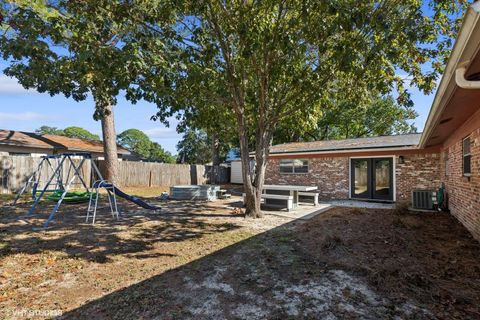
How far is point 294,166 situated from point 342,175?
2.84 m

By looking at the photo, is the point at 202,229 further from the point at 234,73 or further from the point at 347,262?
the point at 234,73

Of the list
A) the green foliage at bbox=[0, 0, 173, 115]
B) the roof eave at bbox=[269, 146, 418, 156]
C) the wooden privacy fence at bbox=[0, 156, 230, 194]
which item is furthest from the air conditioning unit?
the wooden privacy fence at bbox=[0, 156, 230, 194]

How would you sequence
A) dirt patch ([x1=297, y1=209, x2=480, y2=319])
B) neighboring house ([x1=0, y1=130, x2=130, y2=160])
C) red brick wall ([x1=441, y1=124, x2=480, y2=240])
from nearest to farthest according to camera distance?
dirt patch ([x1=297, y1=209, x2=480, y2=319])
red brick wall ([x1=441, y1=124, x2=480, y2=240])
neighboring house ([x1=0, y1=130, x2=130, y2=160])

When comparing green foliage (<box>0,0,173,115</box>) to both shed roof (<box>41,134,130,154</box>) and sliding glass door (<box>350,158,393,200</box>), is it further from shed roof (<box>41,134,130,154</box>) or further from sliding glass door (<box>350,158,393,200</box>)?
shed roof (<box>41,134,130,154</box>)

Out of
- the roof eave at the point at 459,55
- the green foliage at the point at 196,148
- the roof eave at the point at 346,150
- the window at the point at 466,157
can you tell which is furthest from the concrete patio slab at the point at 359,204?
the green foliage at the point at 196,148

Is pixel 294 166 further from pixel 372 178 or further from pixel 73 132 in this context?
pixel 73 132

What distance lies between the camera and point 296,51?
650cm

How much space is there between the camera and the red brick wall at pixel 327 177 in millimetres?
13328

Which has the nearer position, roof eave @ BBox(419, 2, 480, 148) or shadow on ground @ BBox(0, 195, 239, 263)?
roof eave @ BBox(419, 2, 480, 148)

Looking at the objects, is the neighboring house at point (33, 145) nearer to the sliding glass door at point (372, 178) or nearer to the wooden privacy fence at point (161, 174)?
the wooden privacy fence at point (161, 174)

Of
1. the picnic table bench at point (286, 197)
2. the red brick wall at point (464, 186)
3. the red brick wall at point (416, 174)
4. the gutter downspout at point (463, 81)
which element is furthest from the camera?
the red brick wall at point (416, 174)

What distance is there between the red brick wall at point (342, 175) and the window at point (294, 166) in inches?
9.3

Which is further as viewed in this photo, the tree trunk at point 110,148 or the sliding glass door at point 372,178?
the tree trunk at point 110,148

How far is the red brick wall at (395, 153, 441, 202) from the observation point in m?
A: 11.0
